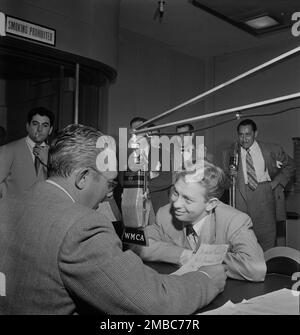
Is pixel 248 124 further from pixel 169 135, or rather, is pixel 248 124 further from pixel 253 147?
pixel 169 135

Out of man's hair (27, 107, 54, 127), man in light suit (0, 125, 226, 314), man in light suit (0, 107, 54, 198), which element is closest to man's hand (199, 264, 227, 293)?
man in light suit (0, 125, 226, 314)

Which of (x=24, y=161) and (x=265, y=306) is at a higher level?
(x=24, y=161)

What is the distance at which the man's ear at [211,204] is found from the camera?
1.14m

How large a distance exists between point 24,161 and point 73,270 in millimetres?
725

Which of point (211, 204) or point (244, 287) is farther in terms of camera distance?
point (211, 204)

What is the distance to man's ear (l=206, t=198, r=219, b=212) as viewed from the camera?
1.14 meters

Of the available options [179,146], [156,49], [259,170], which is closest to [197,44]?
[156,49]

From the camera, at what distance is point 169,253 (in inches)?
45.8

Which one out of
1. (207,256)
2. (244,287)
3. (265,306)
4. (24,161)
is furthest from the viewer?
(24,161)

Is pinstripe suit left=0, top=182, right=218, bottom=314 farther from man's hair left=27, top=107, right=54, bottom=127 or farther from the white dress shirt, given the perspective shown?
man's hair left=27, top=107, right=54, bottom=127

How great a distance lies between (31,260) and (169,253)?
1.69ft

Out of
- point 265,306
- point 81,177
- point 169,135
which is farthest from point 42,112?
point 265,306

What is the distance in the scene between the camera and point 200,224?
1.14m
